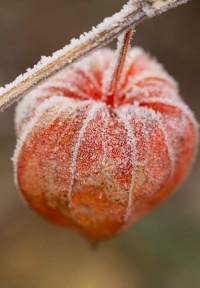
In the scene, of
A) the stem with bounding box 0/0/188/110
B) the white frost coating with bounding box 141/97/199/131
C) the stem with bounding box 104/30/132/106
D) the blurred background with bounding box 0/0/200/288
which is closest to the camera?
the stem with bounding box 0/0/188/110

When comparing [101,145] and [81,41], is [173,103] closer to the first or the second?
[101,145]

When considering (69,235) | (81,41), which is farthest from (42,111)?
(69,235)

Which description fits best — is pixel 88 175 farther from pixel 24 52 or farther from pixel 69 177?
pixel 24 52

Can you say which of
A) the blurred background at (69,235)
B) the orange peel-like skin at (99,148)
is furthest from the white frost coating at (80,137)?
the blurred background at (69,235)

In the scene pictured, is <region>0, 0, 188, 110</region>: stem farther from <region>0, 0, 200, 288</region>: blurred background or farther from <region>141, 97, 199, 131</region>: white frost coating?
<region>0, 0, 200, 288</region>: blurred background

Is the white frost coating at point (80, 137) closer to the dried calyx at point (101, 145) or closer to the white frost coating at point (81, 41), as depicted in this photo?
the dried calyx at point (101, 145)

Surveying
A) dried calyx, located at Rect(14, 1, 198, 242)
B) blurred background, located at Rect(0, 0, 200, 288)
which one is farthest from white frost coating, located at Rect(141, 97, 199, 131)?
blurred background, located at Rect(0, 0, 200, 288)
